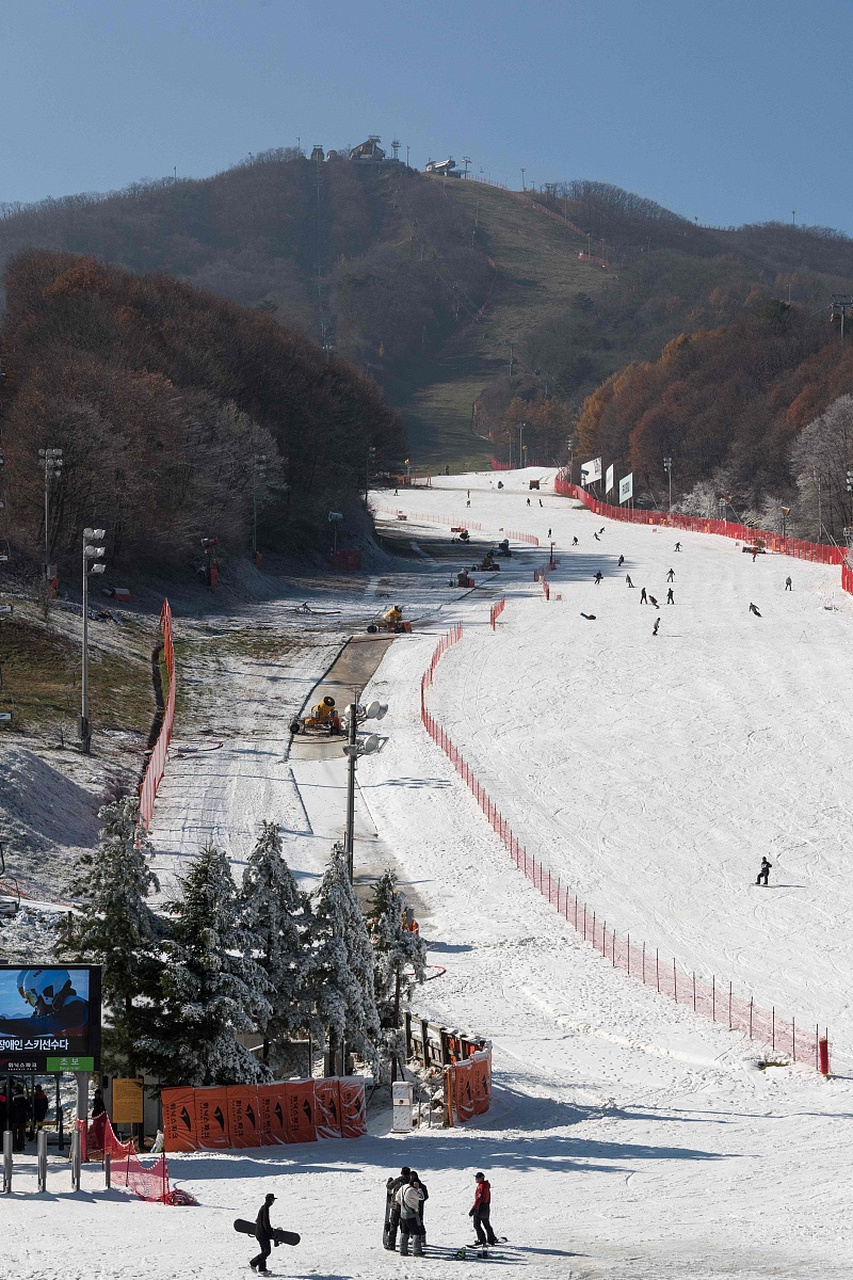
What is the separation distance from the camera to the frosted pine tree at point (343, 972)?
21.8 m

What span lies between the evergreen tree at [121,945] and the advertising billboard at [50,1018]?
8.27ft

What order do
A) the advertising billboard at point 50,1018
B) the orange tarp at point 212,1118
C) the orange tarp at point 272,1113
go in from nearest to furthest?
the advertising billboard at point 50,1018, the orange tarp at point 212,1118, the orange tarp at point 272,1113

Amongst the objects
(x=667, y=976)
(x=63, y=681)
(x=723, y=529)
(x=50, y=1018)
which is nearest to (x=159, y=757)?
(x=63, y=681)

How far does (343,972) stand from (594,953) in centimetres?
1101

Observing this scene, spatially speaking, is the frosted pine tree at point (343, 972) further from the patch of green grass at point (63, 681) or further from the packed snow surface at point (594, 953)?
the patch of green grass at point (63, 681)

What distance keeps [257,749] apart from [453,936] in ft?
58.4

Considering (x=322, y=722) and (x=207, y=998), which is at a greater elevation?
(x=322, y=722)

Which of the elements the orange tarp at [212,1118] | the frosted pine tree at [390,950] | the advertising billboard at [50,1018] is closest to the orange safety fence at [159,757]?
the frosted pine tree at [390,950]

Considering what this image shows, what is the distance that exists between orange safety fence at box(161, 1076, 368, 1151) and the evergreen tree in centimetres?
109

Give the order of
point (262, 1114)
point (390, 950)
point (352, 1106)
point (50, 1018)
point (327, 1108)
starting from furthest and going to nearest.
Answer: point (390, 950), point (352, 1106), point (327, 1108), point (262, 1114), point (50, 1018)

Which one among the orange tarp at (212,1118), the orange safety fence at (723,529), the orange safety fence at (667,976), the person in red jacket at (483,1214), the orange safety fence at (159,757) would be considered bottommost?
the orange safety fence at (667,976)

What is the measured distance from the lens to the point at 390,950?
79.3 feet

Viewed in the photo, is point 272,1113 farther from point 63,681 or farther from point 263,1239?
point 63,681

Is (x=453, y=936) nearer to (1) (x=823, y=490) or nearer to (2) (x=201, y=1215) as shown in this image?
(2) (x=201, y=1215)
